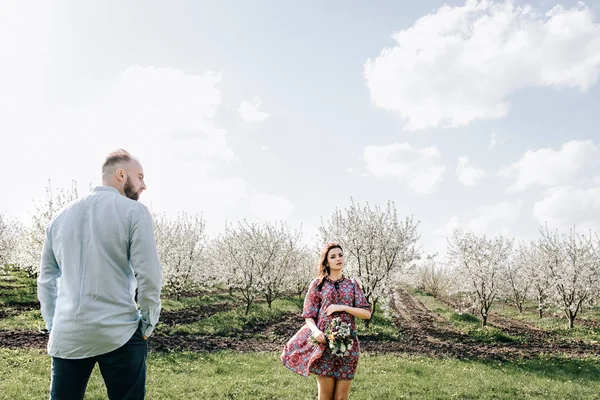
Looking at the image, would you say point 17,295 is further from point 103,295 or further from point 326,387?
point 103,295

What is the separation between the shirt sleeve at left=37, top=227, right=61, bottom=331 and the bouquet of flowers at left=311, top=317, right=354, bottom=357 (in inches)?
108

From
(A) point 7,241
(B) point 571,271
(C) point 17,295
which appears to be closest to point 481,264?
(B) point 571,271

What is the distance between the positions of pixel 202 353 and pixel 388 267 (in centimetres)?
1054

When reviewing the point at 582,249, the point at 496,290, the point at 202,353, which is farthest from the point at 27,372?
the point at 582,249

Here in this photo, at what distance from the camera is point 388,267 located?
18.7m

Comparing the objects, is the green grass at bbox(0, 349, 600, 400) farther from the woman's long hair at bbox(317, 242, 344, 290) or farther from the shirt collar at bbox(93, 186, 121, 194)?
the shirt collar at bbox(93, 186, 121, 194)

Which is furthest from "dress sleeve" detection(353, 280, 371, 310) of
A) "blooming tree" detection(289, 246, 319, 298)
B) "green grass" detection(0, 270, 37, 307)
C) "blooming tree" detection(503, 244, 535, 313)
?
"blooming tree" detection(503, 244, 535, 313)

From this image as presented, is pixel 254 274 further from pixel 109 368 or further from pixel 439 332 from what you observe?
pixel 109 368

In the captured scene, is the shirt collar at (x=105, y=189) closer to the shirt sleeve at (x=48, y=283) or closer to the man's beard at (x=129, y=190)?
the man's beard at (x=129, y=190)

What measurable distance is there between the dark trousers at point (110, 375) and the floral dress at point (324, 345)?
2161 millimetres

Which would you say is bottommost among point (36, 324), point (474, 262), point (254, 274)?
point (36, 324)

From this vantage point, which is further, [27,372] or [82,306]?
[27,372]

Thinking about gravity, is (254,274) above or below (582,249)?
below

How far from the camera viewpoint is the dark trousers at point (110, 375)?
273cm
